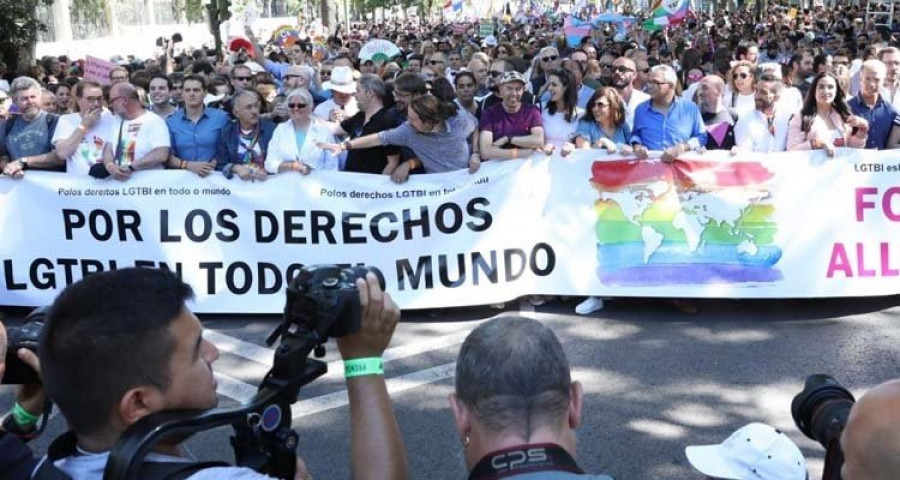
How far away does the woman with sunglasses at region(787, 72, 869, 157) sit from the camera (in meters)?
7.23

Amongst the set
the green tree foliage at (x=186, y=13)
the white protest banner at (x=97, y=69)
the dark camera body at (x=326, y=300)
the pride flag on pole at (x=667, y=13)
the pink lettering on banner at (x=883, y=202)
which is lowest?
the pink lettering on banner at (x=883, y=202)

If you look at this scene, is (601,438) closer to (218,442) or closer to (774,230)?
(218,442)

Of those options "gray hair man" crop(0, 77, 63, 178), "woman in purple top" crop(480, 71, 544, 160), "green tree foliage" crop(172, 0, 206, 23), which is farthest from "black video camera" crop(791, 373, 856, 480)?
"green tree foliage" crop(172, 0, 206, 23)

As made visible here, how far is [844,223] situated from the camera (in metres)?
6.97

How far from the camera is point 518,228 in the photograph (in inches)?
282

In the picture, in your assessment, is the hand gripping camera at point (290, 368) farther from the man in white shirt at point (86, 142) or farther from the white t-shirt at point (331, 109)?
the white t-shirt at point (331, 109)

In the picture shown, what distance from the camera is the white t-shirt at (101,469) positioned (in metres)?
1.81

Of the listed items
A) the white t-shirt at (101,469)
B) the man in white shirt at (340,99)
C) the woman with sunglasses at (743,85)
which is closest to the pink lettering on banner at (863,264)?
the woman with sunglasses at (743,85)

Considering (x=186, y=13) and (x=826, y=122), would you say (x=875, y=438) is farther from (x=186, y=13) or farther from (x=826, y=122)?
(x=186, y=13)

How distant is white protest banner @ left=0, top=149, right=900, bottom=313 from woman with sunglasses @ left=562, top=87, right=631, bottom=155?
18.3 inches

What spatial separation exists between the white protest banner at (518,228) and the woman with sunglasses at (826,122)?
1.04 feet

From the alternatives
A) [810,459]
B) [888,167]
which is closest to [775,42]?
[888,167]

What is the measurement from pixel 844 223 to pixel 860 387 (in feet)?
5.83

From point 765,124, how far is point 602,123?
1.27 m
